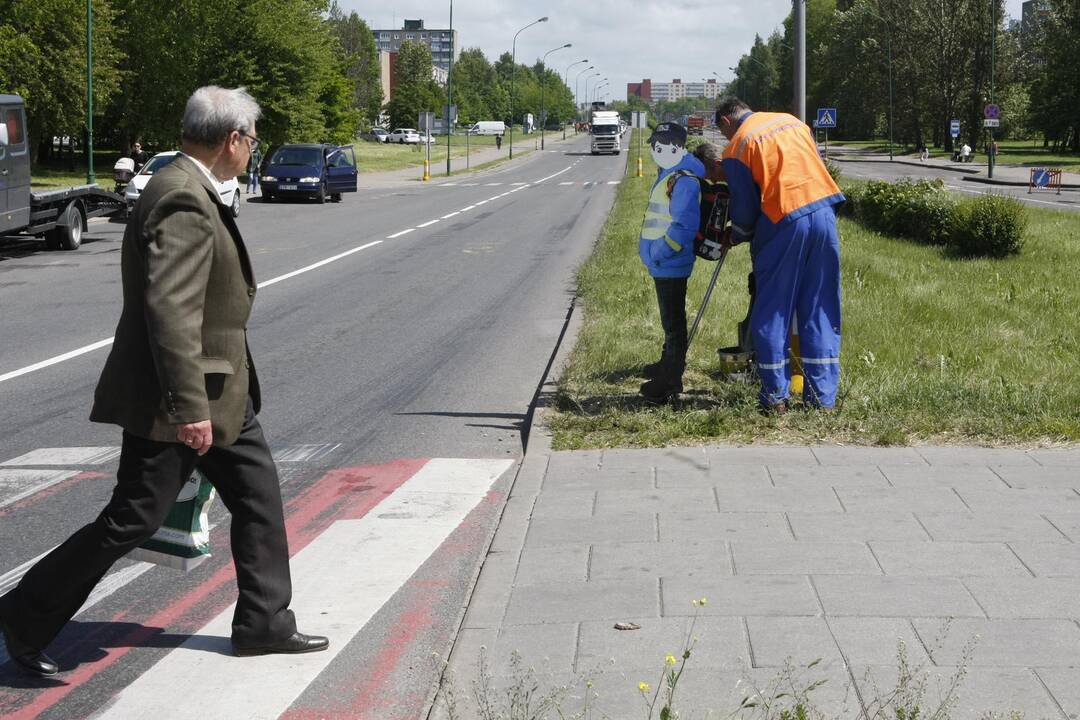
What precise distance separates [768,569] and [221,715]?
200 centimetres

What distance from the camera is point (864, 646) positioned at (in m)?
3.88

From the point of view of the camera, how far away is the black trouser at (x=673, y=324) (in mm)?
7527

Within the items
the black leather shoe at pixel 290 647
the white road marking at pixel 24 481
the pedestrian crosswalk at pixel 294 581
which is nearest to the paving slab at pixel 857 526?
the pedestrian crosswalk at pixel 294 581

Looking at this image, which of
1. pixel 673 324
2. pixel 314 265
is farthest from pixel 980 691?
pixel 314 265

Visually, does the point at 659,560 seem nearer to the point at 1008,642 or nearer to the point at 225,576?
the point at 1008,642

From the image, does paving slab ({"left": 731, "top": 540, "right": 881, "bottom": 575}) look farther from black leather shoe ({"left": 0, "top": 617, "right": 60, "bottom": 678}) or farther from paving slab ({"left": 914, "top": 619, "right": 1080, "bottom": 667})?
black leather shoe ({"left": 0, "top": 617, "right": 60, "bottom": 678})

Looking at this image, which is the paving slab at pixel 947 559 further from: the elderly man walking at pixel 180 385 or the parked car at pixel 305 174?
the parked car at pixel 305 174

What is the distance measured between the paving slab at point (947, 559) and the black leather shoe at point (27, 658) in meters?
2.81

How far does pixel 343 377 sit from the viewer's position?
955 cm

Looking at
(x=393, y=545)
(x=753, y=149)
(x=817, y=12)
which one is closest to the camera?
(x=393, y=545)

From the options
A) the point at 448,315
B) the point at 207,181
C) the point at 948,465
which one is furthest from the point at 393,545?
the point at 448,315

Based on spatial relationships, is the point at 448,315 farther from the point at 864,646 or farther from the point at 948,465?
the point at 864,646

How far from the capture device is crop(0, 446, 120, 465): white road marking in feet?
22.5

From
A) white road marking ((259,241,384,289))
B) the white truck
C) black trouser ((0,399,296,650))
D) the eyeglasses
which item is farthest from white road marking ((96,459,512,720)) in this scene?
the white truck
